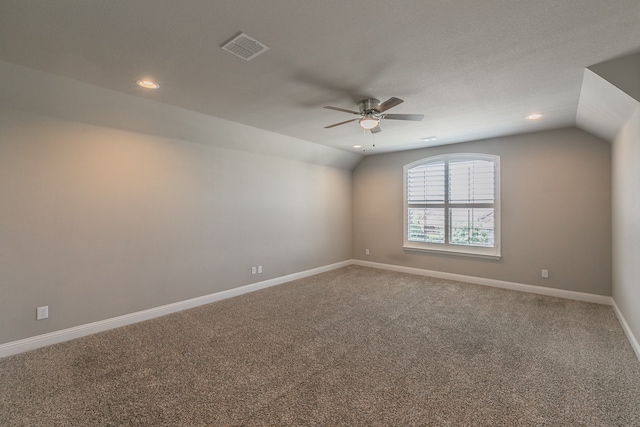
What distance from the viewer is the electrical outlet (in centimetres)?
288

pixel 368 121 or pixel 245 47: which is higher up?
pixel 245 47

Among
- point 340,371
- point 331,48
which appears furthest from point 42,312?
point 331,48

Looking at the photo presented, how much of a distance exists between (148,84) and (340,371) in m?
3.25

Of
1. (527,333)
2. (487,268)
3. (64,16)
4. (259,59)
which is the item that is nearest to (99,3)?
(64,16)

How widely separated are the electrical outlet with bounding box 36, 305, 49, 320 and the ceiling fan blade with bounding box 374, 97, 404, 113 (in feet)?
13.3

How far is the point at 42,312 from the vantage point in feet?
9.52

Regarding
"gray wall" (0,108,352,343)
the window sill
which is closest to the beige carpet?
"gray wall" (0,108,352,343)

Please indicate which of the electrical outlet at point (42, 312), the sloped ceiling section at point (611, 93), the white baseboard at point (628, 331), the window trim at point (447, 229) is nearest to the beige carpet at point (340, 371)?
the white baseboard at point (628, 331)

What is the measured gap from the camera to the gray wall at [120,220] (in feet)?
9.19

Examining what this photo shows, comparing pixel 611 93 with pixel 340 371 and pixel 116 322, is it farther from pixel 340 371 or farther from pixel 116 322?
pixel 116 322

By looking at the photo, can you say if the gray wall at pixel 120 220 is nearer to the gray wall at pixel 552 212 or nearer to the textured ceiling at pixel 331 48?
the textured ceiling at pixel 331 48

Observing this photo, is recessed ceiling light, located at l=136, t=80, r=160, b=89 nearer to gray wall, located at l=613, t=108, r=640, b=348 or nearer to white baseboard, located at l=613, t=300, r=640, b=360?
gray wall, located at l=613, t=108, r=640, b=348

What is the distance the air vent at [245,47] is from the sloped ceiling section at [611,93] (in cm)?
281

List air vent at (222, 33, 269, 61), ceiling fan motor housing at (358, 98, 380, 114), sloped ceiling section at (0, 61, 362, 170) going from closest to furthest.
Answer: air vent at (222, 33, 269, 61)
sloped ceiling section at (0, 61, 362, 170)
ceiling fan motor housing at (358, 98, 380, 114)
